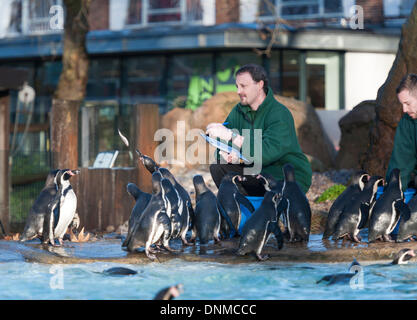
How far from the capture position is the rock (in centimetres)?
1152

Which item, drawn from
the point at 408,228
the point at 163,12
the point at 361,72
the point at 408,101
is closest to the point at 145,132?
the point at 408,101

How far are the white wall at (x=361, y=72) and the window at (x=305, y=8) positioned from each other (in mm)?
1577

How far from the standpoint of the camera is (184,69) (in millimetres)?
17578

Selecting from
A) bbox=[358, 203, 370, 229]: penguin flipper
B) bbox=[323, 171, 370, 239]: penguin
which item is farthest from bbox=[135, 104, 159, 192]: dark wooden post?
bbox=[358, 203, 370, 229]: penguin flipper

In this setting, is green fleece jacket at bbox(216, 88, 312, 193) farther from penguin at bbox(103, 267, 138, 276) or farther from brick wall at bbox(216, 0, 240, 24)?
brick wall at bbox(216, 0, 240, 24)

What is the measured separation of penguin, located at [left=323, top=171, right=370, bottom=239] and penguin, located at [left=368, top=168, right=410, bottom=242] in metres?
0.28

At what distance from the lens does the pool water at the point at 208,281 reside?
166 inches

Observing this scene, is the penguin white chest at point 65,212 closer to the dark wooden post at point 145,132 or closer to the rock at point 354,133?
the dark wooden post at point 145,132

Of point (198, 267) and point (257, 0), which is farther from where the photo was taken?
point (257, 0)

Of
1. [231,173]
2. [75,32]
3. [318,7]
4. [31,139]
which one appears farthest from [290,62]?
[231,173]

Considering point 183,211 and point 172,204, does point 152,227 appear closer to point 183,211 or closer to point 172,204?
point 172,204

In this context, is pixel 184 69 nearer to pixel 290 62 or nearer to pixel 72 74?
pixel 290 62

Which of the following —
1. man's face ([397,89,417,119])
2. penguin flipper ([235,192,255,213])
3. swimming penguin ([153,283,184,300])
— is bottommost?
swimming penguin ([153,283,184,300])

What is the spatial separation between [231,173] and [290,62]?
11702 mm
